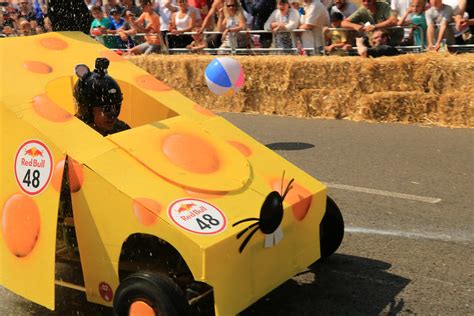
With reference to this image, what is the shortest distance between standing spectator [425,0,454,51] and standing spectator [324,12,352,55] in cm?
126

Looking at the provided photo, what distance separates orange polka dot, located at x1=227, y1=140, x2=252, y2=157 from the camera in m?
4.39

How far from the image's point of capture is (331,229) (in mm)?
4566

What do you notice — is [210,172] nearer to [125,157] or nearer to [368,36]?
[125,157]

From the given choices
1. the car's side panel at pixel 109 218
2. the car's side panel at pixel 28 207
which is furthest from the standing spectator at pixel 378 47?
the car's side panel at pixel 28 207

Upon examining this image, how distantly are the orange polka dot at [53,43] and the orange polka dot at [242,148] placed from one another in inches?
53.8

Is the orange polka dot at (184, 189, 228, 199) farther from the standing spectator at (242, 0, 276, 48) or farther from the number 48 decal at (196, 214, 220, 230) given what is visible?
the standing spectator at (242, 0, 276, 48)

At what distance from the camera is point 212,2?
537 inches

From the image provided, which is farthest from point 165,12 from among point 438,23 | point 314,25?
point 438,23

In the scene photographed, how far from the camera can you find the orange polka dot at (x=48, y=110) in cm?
402

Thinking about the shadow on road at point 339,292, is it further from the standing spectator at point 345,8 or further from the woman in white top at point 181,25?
the woman in white top at point 181,25

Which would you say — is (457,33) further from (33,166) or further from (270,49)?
(33,166)

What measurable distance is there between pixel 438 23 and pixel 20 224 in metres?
7.50

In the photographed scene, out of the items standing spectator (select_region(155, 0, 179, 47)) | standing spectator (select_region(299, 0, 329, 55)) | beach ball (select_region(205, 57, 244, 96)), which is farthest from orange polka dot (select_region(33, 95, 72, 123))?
standing spectator (select_region(155, 0, 179, 47))

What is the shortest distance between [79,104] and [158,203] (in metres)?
1.08
